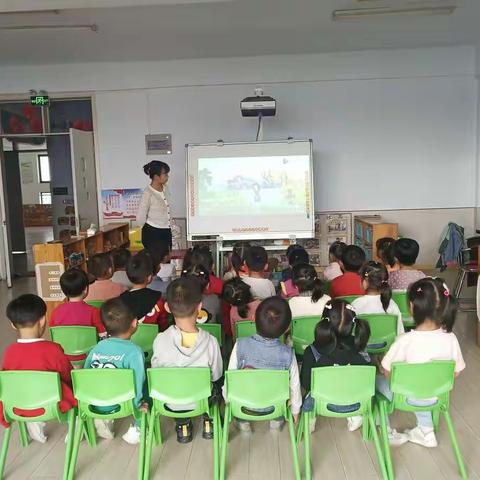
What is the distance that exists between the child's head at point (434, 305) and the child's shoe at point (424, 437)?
550 mm

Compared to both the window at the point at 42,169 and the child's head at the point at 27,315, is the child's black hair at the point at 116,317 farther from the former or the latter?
the window at the point at 42,169

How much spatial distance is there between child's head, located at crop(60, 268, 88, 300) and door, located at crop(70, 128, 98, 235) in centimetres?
294

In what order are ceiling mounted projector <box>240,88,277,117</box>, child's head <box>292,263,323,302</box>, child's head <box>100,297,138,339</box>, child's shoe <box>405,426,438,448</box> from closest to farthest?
child's head <box>100,297,138,339</box>
child's shoe <box>405,426,438,448</box>
child's head <box>292,263,323,302</box>
ceiling mounted projector <box>240,88,277,117</box>

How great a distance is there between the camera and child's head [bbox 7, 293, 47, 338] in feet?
6.98

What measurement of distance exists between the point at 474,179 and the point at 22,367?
20.2 ft

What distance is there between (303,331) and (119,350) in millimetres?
1015

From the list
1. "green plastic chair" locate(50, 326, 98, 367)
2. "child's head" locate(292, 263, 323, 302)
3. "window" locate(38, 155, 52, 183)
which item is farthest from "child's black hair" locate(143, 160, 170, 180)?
"window" locate(38, 155, 52, 183)

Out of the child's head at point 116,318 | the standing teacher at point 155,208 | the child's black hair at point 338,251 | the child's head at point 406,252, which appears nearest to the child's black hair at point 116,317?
the child's head at point 116,318

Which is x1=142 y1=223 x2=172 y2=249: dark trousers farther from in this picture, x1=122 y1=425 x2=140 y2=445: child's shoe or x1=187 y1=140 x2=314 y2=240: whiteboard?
x1=122 y1=425 x2=140 y2=445: child's shoe

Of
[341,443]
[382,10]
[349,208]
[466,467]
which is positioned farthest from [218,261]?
[466,467]

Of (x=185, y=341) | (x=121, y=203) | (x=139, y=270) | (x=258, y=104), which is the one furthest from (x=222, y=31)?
(x=185, y=341)

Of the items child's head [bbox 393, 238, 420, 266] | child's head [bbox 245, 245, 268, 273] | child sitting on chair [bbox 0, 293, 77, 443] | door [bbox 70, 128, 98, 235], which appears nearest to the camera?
child sitting on chair [bbox 0, 293, 77, 443]

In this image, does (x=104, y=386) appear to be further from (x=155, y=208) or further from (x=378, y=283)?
(x=155, y=208)

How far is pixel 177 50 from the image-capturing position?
5.90 metres
